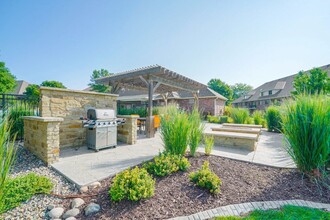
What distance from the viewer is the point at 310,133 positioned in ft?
9.01

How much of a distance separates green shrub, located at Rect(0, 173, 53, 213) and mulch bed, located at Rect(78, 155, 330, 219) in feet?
2.62

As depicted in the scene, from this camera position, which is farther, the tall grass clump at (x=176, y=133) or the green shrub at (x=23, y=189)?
the tall grass clump at (x=176, y=133)

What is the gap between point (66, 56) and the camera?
970 cm

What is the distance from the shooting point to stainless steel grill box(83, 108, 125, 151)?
4336 millimetres

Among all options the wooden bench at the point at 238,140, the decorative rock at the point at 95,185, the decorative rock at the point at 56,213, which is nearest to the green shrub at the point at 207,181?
the decorative rock at the point at 95,185

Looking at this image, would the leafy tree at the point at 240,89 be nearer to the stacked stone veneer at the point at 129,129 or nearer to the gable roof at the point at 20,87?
the stacked stone veneer at the point at 129,129

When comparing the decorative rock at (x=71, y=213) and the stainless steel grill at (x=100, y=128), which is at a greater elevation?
the stainless steel grill at (x=100, y=128)

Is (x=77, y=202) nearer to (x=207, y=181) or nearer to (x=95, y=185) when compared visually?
(x=95, y=185)

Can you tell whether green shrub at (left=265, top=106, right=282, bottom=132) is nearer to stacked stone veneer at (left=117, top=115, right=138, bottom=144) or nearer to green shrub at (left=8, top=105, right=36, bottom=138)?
stacked stone veneer at (left=117, top=115, right=138, bottom=144)

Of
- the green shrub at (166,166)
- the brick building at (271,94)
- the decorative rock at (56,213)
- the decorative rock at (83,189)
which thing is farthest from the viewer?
the brick building at (271,94)

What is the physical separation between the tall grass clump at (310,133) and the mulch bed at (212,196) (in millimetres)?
349

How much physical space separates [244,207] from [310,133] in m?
1.91

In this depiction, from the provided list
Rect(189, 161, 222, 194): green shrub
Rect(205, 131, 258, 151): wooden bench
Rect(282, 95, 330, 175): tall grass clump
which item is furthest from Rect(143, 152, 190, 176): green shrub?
Rect(205, 131, 258, 151): wooden bench

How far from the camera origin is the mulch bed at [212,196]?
2023 mm
